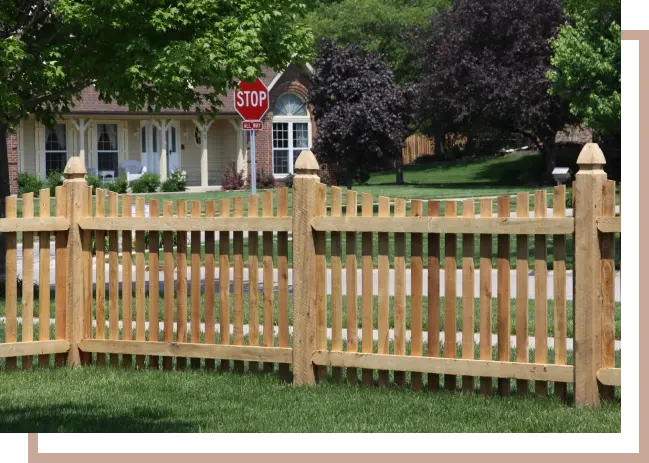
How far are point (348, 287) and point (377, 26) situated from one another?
46240mm

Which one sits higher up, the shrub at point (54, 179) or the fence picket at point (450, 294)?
the shrub at point (54, 179)

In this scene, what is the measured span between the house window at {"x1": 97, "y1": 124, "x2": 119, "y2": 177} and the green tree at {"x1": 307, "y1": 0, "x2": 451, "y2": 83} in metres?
14.2

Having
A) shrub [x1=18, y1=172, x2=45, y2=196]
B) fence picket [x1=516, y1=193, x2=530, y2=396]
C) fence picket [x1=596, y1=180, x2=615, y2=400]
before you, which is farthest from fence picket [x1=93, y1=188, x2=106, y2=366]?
shrub [x1=18, y1=172, x2=45, y2=196]

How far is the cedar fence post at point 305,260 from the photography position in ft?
25.0

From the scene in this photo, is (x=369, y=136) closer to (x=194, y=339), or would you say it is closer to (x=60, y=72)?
(x=60, y=72)

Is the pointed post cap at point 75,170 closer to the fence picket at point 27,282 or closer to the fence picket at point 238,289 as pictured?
the fence picket at point 27,282

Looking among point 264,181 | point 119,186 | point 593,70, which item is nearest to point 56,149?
point 119,186

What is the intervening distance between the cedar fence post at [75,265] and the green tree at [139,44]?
3249mm

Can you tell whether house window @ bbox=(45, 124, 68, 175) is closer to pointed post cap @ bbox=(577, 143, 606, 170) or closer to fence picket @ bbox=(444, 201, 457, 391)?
fence picket @ bbox=(444, 201, 457, 391)

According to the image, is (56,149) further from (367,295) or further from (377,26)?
(367,295)

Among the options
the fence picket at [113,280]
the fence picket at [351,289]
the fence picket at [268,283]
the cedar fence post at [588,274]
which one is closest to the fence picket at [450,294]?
the fence picket at [351,289]

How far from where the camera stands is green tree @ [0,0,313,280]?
1155cm

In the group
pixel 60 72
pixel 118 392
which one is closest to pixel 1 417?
pixel 118 392

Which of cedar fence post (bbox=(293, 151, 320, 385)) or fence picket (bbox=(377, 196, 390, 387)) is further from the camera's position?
cedar fence post (bbox=(293, 151, 320, 385))
